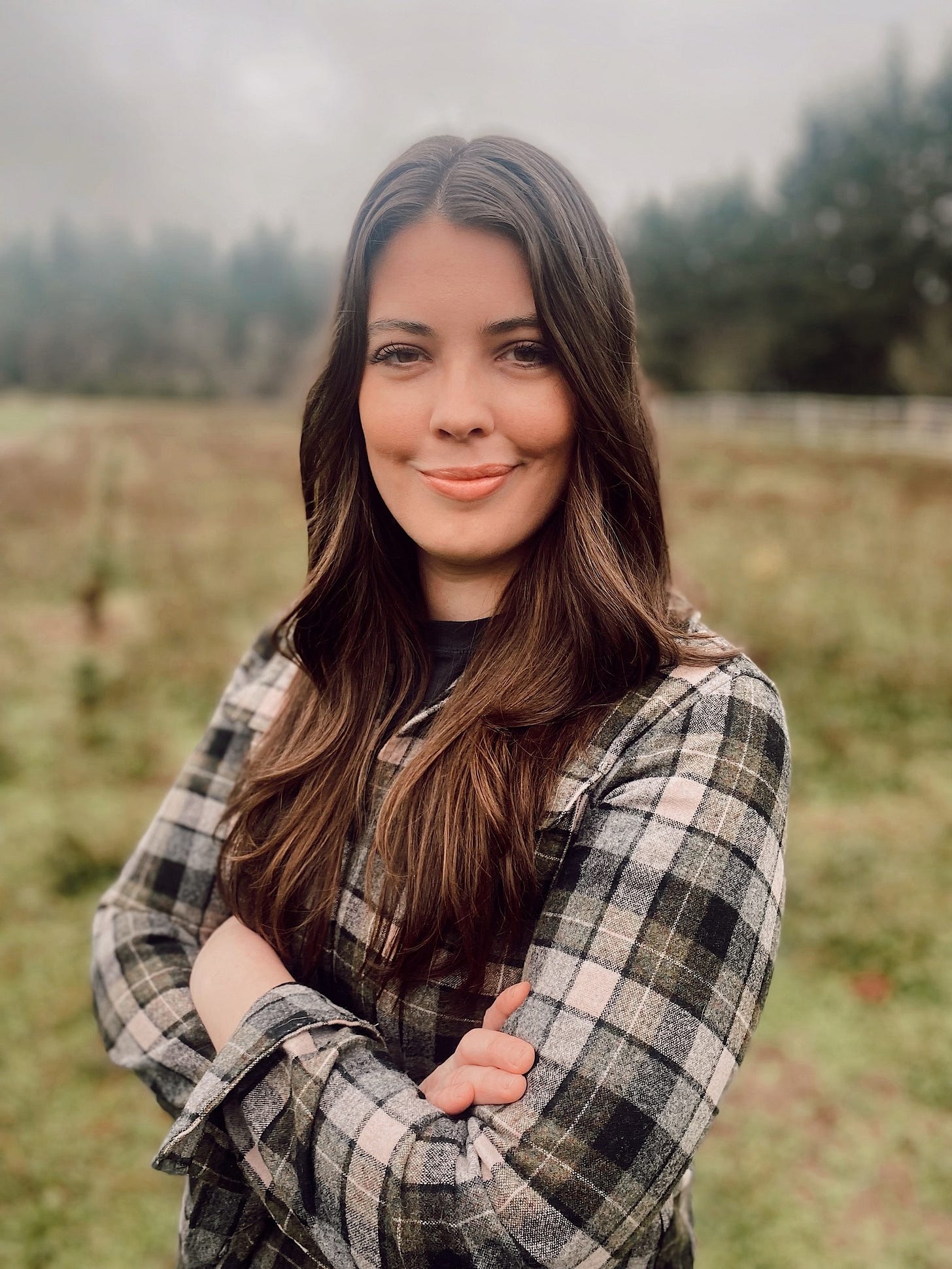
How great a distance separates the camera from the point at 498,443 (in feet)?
4.07

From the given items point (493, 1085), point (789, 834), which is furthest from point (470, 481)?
point (789, 834)

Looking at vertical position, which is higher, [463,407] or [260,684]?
[463,407]

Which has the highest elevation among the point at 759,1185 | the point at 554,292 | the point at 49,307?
the point at 49,307

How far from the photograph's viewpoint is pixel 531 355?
1235 millimetres

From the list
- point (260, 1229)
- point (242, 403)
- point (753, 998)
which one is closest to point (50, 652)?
point (260, 1229)

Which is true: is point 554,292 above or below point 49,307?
below

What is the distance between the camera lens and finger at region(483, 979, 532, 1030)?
43.6 inches

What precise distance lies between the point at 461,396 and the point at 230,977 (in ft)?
2.86

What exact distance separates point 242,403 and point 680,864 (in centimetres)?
3278

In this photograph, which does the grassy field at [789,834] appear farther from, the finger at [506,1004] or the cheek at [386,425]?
the finger at [506,1004]

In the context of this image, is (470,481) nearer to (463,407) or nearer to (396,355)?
(463,407)

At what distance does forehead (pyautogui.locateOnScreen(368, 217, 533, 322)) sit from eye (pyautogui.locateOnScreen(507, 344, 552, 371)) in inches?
1.8

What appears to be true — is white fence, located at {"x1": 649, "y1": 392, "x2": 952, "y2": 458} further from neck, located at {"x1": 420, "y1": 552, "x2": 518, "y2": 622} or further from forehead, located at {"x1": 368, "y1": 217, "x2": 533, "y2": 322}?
forehead, located at {"x1": 368, "y1": 217, "x2": 533, "y2": 322}

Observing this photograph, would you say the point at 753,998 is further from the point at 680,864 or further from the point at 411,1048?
the point at 411,1048
